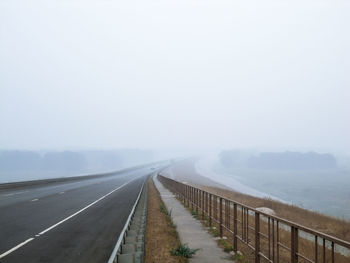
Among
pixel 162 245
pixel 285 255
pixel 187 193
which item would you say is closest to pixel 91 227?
pixel 162 245

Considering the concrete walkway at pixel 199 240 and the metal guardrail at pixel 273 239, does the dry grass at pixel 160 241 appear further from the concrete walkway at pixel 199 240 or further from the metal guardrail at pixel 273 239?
the metal guardrail at pixel 273 239

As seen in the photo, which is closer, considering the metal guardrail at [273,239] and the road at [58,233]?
the metal guardrail at [273,239]

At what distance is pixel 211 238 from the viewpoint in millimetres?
11453

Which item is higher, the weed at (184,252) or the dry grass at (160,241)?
the weed at (184,252)

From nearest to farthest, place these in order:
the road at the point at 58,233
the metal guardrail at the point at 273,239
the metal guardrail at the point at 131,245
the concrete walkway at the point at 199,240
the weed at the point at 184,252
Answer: the metal guardrail at the point at 273,239
the metal guardrail at the point at 131,245
the concrete walkway at the point at 199,240
the weed at the point at 184,252
the road at the point at 58,233

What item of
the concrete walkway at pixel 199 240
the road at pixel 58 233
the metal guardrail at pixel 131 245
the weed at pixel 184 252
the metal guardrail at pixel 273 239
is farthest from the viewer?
the road at pixel 58 233

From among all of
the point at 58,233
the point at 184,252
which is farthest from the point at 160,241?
the point at 58,233

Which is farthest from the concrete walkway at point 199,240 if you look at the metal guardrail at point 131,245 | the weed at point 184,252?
the metal guardrail at point 131,245

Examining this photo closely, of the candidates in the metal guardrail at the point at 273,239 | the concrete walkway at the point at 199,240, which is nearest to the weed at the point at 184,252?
the concrete walkway at the point at 199,240

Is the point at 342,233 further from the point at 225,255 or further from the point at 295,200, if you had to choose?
the point at 295,200

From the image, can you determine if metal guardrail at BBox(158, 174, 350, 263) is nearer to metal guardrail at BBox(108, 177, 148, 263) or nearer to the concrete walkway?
the concrete walkway

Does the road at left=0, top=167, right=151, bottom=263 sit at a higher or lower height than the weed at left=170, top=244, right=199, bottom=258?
lower

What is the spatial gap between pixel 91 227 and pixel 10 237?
10.5ft

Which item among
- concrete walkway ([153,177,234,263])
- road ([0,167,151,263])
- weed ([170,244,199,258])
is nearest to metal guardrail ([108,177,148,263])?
road ([0,167,151,263])
